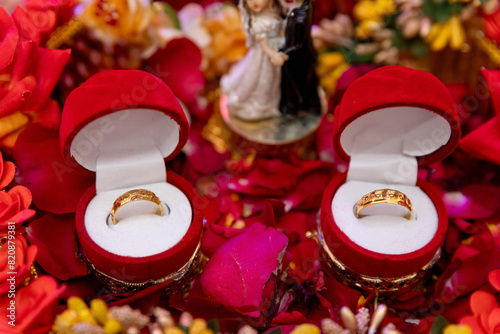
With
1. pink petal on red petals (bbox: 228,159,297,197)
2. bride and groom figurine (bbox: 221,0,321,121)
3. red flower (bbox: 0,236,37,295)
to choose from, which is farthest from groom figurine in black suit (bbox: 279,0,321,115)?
red flower (bbox: 0,236,37,295)

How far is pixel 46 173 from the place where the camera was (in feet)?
2.07

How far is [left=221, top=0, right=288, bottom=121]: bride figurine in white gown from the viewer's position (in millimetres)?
712

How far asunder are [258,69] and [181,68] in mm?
151

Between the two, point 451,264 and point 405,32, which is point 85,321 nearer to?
point 451,264

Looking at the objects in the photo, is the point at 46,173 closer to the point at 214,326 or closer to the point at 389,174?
the point at 214,326

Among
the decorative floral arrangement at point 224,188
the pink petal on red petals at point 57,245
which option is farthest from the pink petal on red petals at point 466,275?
the pink petal on red petals at point 57,245

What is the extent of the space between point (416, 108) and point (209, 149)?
1.13 feet

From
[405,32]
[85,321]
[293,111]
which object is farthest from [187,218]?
[405,32]

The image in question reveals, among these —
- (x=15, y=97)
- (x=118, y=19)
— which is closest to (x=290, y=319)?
(x=15, y=97)

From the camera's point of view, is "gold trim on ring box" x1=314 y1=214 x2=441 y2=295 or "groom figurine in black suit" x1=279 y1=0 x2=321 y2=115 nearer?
"gold trim on ring box" x1=314 y1=214 x2=441 y2=295

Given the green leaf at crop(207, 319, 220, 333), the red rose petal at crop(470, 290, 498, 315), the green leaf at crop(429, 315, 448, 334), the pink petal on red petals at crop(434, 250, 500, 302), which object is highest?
the green leaf at crop(207, 319, 220, 333)

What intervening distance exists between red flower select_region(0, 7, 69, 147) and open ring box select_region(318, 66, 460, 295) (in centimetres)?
38

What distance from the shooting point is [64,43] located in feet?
2.49

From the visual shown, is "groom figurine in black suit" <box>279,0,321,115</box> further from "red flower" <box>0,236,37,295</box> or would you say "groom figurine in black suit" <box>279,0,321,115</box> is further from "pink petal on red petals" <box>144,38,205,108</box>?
"red flower" <box>0,236,37,295</box>
